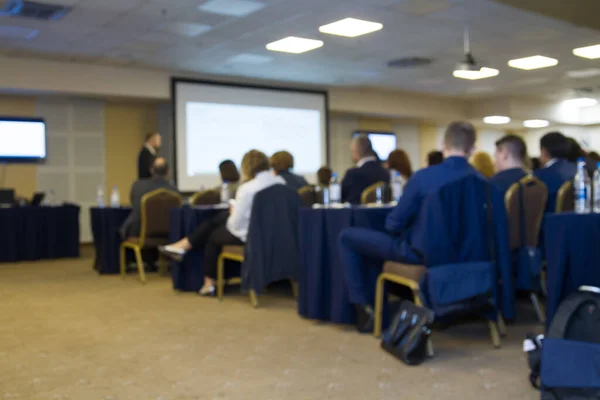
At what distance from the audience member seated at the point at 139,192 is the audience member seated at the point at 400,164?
2244mm

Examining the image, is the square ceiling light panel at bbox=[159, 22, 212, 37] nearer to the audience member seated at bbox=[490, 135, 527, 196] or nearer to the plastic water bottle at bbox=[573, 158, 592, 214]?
the audience member seated at bbox=[490, 135, 527, 196]

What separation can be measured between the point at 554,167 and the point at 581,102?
39.8 feet

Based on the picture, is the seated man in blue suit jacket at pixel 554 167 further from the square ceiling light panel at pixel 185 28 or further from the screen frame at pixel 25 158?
the screen frame at pixel 25 158

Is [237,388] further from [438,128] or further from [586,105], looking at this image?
[586,105]

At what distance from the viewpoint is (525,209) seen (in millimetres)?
3938

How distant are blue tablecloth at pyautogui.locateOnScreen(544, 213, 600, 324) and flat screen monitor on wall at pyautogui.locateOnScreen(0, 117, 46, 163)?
8.80m

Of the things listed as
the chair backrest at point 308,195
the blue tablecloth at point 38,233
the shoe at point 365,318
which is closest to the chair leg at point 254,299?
the chair backrest at point 308,195

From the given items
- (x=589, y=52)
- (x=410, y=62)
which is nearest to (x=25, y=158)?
(x=410, y=62)

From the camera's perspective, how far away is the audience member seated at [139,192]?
6.08 metres

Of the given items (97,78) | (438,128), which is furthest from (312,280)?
(438,128)

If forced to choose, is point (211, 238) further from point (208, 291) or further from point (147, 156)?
point (147, 156)

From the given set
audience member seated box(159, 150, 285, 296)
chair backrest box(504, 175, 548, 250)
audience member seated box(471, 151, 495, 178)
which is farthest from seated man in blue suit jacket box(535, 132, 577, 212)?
audience member seated box(159, 150, 285, 296)

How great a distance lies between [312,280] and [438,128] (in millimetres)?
12607

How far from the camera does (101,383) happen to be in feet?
9.06
